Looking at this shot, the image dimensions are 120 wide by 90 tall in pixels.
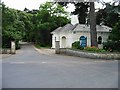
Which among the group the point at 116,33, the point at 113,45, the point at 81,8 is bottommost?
the point at 113,45

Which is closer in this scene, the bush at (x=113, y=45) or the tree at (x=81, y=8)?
the bush at (x=113, y=45)

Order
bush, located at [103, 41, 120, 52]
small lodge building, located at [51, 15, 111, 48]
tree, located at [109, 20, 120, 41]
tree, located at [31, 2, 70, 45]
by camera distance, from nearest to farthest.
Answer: bush, located at [103, 41, 120, 52], tree, located at [109, 20, 120, 41], small lodge building, located at [51, 15, 111, 48], tree, located at [31, 2, 70, 45]

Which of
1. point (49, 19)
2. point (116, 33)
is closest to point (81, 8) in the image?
point (116, 33)

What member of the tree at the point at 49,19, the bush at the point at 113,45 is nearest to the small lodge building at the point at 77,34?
the tree at the point at 49,19

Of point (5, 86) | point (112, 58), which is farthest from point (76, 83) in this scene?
point (112, 58)

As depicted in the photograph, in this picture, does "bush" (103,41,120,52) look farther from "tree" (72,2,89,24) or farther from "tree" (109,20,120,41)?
"tree" (72,2,89,24)

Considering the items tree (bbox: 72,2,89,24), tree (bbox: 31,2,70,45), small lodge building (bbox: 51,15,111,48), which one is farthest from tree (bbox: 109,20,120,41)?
tree (bbox: 31,2,70,45)

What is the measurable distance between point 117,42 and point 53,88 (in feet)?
66.9

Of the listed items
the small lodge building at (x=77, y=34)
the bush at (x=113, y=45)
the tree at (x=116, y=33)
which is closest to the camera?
the bush at (x=113, y=45)

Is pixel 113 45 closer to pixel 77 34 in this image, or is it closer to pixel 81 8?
pixel 81 8

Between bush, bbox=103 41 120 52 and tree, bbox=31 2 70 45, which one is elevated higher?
tree, bbox=31 2 70 45

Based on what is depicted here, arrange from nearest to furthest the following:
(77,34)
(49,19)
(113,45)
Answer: (113,45) → (77,34) → (49,19)

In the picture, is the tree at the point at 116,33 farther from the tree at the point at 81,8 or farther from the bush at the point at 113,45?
the tree at the point at 81,8

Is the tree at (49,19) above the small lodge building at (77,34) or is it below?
above
